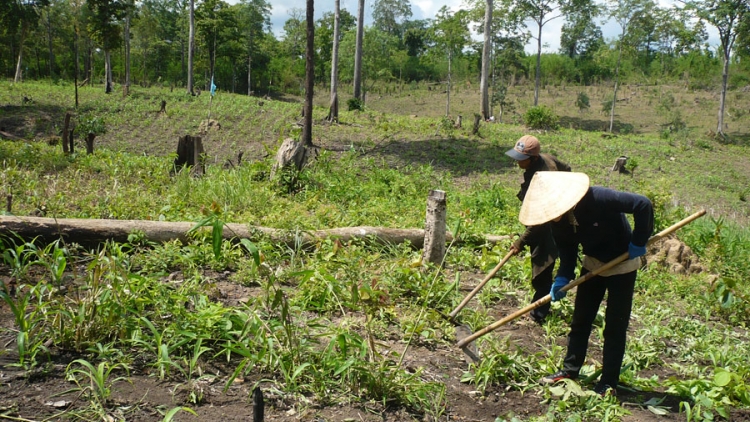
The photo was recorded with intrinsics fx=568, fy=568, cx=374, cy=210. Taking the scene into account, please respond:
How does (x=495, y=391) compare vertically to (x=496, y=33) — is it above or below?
below

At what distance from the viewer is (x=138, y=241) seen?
503 cm

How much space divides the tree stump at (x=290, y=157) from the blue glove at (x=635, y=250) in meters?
5.97

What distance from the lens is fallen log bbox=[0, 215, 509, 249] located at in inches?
180

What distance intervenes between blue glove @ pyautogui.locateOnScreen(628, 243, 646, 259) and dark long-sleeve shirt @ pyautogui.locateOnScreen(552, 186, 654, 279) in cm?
2

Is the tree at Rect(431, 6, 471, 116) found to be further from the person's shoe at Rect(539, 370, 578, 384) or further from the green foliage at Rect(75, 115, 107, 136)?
the person's shoe at Rect(539, 370, 578, 384)

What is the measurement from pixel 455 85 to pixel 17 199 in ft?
113

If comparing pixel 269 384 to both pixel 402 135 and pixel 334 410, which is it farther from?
pixel 402 135

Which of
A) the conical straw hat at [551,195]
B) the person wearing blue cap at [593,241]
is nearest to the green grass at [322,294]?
the person wearing blue cap at [593,241]

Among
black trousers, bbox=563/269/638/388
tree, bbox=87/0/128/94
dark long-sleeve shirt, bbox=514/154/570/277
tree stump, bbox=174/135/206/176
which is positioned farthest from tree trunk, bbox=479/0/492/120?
black trousers, bbox=563/269/638/388

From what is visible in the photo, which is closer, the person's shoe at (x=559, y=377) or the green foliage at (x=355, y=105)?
the person's shoe at (x=559, y=377)

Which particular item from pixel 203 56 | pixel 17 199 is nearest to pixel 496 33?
pixel 203 56

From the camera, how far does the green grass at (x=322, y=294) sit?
123 inches

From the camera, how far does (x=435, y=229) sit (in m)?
5.24

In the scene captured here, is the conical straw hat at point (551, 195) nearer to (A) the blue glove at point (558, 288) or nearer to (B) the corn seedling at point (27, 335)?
(A) the blue glove at point (558, 288)
